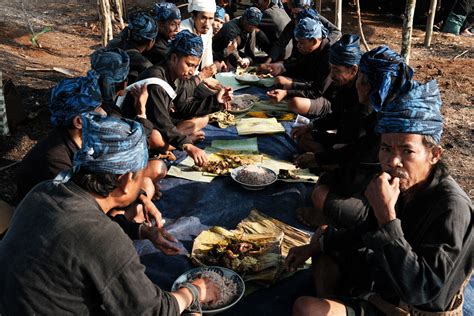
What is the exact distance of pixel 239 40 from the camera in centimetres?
812

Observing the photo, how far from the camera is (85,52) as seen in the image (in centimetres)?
1113

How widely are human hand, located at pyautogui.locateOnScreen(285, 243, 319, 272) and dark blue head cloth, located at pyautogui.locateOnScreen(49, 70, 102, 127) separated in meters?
1.81

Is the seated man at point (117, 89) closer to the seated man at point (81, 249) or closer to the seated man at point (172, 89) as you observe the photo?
the seated man at point (172, 89)

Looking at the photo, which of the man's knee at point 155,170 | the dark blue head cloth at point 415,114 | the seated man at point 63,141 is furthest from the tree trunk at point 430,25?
the seated man at point 63,141

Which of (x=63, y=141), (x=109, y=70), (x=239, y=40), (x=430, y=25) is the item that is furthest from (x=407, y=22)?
(x=63, y=141)

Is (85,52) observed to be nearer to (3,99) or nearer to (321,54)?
(3,99)

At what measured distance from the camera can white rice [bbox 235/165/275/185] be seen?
171 inches

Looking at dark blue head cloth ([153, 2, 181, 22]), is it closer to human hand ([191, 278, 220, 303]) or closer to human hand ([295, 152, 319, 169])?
human hand ([295, 152, 319, 169])

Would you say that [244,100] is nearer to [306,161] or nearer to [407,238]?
[306,161]

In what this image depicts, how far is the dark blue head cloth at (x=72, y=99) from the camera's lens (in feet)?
10.8

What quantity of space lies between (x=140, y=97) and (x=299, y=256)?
245 cm

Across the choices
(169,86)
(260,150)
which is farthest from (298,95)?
(169,86)

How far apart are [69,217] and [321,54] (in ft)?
16.1

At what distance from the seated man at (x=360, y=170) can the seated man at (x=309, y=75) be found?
5.85 ft
